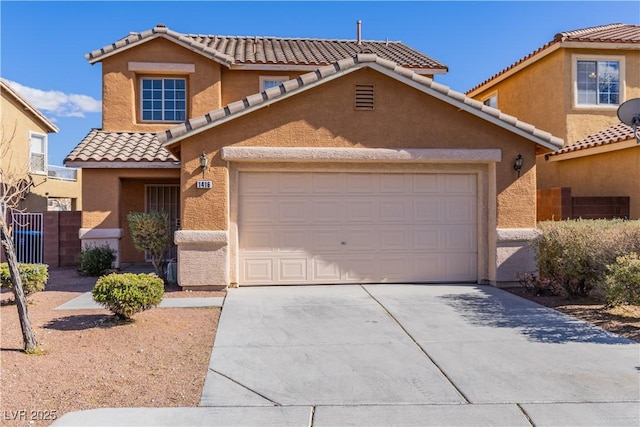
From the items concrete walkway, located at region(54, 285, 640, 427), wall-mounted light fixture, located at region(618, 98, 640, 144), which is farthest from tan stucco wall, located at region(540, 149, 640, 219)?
concrete walkway, located at region(54, 285, 640, 427)

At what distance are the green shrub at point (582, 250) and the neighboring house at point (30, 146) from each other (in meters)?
17.9

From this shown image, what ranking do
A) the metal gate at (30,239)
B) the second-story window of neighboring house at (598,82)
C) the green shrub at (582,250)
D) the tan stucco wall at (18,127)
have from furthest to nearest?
1. the tan stucco wall at (18,127)
2. the second-story window of neighboring house at (598,82)
3. the metal gate at (30,239)
4. the green shrub at (582,250)

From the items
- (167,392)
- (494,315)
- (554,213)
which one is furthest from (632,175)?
(167,392)

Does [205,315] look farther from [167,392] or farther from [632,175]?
[632,175]

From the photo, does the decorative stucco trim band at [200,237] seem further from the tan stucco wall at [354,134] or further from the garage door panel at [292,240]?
the garage door panel at [292,240]

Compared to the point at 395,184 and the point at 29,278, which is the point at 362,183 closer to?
the point at 395,184

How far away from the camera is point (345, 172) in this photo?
35.1ft

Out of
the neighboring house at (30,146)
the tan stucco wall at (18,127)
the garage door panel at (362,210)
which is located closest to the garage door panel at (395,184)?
the garage door panel at (362,210)

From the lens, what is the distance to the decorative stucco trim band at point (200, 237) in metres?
9.93

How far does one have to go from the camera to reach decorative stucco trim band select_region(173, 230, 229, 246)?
9930mm

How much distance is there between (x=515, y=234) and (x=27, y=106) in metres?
21.2

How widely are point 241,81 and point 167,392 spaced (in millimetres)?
11625

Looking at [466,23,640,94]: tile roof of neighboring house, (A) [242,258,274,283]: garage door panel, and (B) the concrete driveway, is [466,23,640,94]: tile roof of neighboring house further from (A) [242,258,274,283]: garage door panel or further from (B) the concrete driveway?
(A) [242,258,274,283]: garage door panel

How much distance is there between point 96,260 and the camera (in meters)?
12.2
